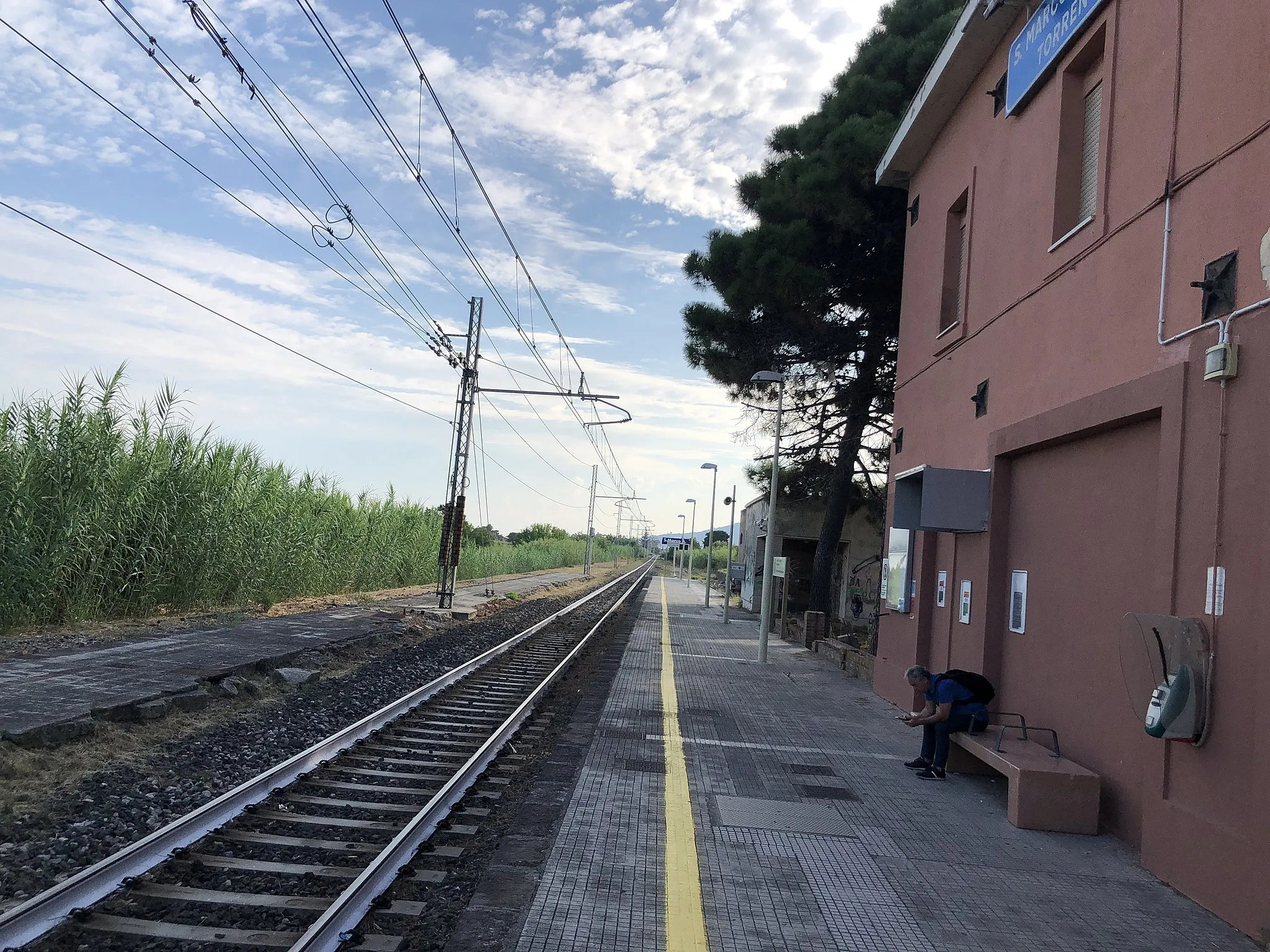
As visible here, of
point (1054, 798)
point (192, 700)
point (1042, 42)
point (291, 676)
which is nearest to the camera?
point (1054, 798)

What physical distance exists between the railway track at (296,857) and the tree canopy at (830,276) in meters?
14.2

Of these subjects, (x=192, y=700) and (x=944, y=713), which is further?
(x=192, y=700)

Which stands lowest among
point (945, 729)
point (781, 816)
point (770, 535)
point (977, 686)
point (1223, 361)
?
point (781, 816)

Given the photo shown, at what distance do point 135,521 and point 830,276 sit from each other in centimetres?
1439

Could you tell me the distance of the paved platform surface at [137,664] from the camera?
7805 mm

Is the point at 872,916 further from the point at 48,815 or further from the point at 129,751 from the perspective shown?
the point at 129,751

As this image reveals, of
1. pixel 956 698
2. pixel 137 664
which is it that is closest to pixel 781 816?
pixel 956 698

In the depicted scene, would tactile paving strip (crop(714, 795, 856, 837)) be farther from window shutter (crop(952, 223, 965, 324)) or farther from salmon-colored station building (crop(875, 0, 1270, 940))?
window shutter (crop(952, 223, 965, 324))

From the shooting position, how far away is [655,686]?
12914mm

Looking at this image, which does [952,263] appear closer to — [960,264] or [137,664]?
[960,264]

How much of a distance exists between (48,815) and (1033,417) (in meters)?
8.11

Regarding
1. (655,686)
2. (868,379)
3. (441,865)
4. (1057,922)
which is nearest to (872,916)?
(1057,922)

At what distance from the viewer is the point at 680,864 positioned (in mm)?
5477

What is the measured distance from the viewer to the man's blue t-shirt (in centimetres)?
837
